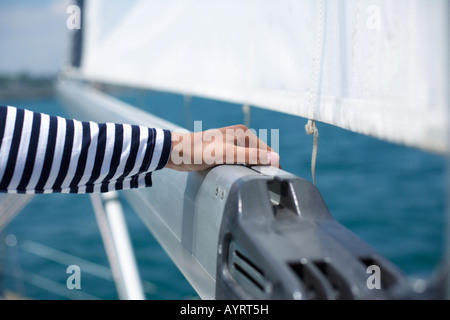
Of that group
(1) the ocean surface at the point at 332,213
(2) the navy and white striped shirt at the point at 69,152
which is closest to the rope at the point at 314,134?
(2) the navy and white striped shirt at the point at 69,152

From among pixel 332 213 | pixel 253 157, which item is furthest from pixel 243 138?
pixel 332 213

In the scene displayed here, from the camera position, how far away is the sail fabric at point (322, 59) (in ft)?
1.02

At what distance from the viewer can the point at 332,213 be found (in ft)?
13.5

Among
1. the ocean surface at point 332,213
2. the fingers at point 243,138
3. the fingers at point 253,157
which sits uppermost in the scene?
the fingers at point 243,138

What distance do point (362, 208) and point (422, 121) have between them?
440cm

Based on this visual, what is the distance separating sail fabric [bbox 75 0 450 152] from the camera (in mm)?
312

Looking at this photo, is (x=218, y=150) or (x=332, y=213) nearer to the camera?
(x=218, y=150)

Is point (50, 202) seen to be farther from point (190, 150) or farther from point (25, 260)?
point (190, 150)

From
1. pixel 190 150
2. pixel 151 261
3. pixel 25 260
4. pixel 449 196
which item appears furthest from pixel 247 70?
pixel 25 260

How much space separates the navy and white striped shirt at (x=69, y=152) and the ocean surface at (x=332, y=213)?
2.08 metres

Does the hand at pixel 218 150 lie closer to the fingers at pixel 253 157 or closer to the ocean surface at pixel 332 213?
the fingers at pixel 253 157

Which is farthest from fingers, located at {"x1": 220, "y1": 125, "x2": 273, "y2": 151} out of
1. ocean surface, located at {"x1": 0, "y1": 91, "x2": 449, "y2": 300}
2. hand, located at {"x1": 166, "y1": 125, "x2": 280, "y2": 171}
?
ocean surface, located at {"x1": 0, "y1": 91, "x2": 449, "y2": 300}

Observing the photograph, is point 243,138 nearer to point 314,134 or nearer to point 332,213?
point 314,134

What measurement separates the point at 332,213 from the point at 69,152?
150 inches
